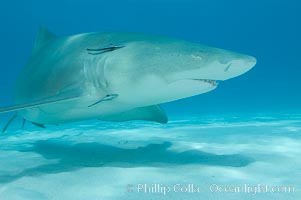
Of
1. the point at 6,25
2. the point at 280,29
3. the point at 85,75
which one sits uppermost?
the point at 280,29

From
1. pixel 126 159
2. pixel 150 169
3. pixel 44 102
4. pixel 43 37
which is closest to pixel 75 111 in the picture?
pixel 44 102

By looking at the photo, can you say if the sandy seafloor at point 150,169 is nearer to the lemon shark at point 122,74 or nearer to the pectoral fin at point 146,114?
the pectoral fin at point 146,114

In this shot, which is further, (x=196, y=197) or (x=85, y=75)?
(x=85, y=75)

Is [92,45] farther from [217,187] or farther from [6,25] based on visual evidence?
[6,25]

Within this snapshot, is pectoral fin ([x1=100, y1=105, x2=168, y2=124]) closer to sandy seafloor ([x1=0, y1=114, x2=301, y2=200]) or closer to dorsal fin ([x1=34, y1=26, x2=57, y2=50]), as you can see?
sandy seafloor ([x1=0, y1=114, x2=301, y2=200])

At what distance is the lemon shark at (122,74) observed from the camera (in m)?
3.10

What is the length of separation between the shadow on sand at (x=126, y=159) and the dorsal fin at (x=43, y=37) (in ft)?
8.23

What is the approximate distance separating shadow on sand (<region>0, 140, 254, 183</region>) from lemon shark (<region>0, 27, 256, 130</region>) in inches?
23.3

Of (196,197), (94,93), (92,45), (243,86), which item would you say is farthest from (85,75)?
(243,86)

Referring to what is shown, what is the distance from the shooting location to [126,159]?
13.2 feet

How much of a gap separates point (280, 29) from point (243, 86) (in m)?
27.2

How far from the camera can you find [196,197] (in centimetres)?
251

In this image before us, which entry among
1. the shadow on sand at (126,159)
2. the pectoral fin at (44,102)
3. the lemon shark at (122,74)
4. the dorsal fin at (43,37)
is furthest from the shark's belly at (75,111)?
the dorsal fin at (43,37)

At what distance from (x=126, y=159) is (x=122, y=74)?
4.12 feet
